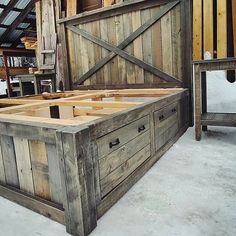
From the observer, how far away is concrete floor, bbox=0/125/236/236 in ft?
4.36

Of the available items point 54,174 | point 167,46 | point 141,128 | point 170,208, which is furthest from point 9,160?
point 167,46

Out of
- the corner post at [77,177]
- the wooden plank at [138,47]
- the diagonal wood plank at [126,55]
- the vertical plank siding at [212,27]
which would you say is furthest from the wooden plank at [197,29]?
the corner post at [77,177]

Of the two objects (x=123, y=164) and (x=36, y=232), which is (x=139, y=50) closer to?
(x=123, y=164)

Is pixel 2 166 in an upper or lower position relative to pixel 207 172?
upper

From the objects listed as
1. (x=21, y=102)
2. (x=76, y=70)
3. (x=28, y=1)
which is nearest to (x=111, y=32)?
(x=76, y=70)

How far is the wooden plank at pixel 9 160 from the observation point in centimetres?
162

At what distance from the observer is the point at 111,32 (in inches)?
159

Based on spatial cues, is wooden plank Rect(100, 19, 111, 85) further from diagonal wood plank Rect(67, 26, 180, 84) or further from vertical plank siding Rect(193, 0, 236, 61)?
vertical plank siding Rect(193, 0, 236, 61)

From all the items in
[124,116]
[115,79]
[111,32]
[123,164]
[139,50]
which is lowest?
[123,164]

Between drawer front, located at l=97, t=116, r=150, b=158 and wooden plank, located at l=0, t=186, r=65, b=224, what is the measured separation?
414mm

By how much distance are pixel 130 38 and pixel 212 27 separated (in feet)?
4.01

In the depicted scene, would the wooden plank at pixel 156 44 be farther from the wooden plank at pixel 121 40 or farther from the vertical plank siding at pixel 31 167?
the vertical plank siding at pixel 31 167

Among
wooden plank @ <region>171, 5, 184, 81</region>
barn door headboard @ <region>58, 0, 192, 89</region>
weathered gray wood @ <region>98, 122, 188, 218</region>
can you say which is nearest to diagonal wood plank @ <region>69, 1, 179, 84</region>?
A: barn door headboard @ <region>58, 0, 192, 89</region>

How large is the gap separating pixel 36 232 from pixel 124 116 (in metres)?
0.87
